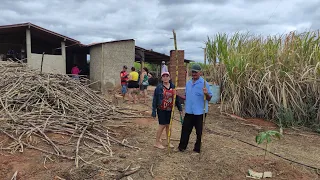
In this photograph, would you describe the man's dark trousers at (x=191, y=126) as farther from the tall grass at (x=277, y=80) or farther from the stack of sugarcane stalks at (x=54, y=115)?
the tall grass at (x=277, y=80)

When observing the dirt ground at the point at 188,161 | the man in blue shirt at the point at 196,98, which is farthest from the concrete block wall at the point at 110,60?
the man in blue shirt at the point at 196,98

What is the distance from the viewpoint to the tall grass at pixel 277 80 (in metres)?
6.62

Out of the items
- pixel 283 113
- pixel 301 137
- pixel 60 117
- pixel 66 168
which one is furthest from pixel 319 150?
pixel 60 117

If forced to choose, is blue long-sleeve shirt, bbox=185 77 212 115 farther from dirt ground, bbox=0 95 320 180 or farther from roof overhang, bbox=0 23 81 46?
roof overhang, bbox=0 23 81 46

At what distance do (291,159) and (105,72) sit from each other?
9887 mm

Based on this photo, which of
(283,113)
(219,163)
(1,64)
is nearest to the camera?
(219,163)

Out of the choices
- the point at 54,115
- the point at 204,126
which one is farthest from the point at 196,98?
the point at 54,115

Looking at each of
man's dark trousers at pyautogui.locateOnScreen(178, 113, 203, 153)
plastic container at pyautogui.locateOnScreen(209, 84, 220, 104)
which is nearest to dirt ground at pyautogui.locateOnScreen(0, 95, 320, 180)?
man's dark trousers at pyautogui.locateOnScreen(178, 113, 203, 153)

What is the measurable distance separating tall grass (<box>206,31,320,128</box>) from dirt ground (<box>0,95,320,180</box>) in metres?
1.00

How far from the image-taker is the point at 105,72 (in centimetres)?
1292

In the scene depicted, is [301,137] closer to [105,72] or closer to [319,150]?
[319,150]

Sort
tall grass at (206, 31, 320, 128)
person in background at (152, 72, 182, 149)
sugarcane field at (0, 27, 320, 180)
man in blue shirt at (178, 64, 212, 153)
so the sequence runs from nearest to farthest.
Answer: sugarcane field at (0, 27, 320, 180) < man in blue shirt at (178, 64, 212, 153) < person in background at (152, 72, 182, 149) < tall grass at (206, 31, 320, 128)

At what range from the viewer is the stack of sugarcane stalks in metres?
4.54

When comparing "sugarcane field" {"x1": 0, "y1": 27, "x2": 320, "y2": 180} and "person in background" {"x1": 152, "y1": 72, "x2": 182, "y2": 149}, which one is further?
"person in background" {"x1": 152, "y1": 72, "x2": 182, "y2": 149}
